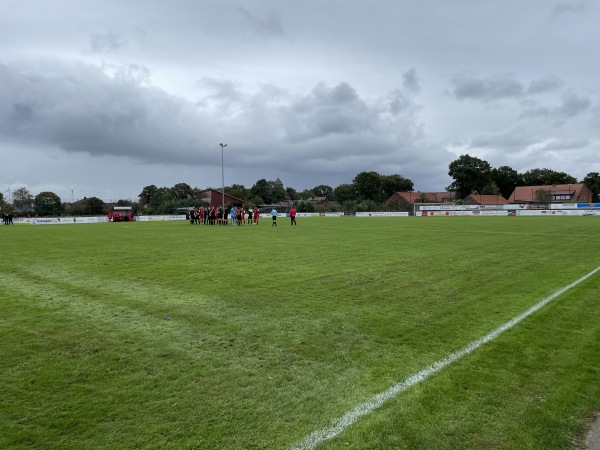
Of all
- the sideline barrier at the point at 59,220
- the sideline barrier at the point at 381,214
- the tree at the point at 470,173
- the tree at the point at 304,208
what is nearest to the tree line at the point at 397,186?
the tree at the point at 470,173

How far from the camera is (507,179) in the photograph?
5468 inches

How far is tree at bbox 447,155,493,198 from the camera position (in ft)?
418

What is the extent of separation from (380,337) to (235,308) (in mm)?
2813

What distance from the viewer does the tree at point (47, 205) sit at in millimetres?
82625

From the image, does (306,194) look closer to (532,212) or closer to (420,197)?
(420,197)

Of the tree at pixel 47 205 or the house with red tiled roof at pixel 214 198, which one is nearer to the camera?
the tree at pixel 47 205

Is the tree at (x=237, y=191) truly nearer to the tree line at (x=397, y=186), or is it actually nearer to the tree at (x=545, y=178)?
the tree line at (x=397, y=186)

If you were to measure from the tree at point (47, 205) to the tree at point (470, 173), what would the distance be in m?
102

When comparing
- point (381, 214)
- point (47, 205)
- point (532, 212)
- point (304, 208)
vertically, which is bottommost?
point (381, 214)

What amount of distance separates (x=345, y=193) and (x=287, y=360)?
14653cm

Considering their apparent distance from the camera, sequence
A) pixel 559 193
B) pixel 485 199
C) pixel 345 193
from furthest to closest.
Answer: pixel 345 193, pixel 559 193, pixel 485 199

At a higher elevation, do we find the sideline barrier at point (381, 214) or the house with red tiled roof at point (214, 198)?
the house with red tiled roof at point (214, 198)

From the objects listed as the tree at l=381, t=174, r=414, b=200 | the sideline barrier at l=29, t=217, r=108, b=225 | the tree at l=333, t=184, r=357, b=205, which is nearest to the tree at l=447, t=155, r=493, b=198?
the tree at l=381, t=174, r=414, b=200

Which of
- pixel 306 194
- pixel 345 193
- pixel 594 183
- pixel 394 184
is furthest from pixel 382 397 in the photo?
pixel 306 194
